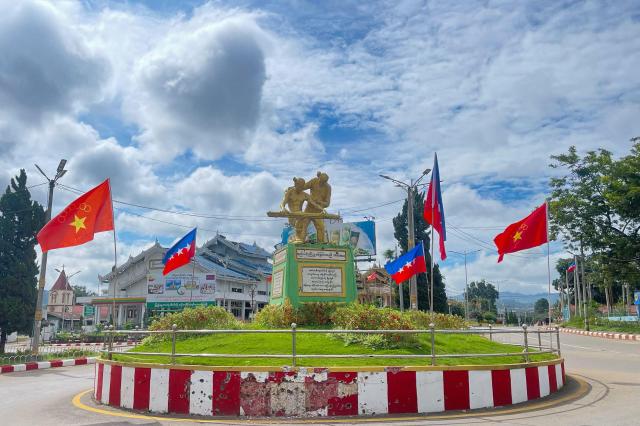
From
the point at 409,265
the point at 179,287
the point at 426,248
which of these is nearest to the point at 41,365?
the point at 409,265

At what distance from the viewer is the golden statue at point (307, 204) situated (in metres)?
14.9

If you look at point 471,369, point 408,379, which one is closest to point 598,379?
point 471,369

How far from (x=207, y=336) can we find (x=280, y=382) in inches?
160

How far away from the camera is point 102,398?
29.3 feet

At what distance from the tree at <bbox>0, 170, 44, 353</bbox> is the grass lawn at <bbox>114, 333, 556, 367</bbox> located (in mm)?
15337

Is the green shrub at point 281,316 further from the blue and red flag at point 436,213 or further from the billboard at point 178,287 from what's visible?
the billboard at point 178,287

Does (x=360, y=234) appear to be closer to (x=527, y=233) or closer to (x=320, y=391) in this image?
(x=527, y=233)

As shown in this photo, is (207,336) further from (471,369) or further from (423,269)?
(423,269)

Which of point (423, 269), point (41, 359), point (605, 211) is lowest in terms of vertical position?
point (41, 359)

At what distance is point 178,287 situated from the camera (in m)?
50.8

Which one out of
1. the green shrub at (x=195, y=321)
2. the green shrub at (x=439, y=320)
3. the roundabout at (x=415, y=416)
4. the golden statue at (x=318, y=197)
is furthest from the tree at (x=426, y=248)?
the roundabout at (x=415, y=416)

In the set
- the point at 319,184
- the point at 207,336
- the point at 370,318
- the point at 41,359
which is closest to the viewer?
the point at 370,318

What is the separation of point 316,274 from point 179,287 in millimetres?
39781

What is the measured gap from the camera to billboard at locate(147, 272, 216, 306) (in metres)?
49.8
